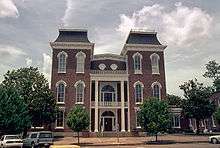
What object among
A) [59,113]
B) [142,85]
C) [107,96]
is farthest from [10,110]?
[142,85]

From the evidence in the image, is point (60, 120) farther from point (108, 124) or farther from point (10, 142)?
point (10, 142)

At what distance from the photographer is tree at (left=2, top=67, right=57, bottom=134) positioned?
38.1m

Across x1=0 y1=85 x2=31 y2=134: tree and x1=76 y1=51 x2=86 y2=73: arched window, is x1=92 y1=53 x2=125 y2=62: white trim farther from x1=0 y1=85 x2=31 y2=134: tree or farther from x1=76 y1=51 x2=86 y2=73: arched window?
x1=0 y1=85 x2=31 y2=134: tree

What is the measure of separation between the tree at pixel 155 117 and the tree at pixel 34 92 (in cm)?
1228

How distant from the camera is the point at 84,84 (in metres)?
45.6

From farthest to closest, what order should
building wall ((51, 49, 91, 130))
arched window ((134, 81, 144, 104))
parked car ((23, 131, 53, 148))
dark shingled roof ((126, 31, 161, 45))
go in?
dark shingled roof ((126, 31, 161, 45)) → arched window ((134, 81, 144, 104)) → building wall ((51, 49, 91, 130)) → parked car ((23, 131, 53, 148))

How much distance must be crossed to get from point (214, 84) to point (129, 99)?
132ft

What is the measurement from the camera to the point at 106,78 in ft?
150

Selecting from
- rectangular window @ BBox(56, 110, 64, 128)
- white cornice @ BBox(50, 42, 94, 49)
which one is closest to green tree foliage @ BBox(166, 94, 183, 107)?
white cornice @ BBox(50, 42, 94, 49)

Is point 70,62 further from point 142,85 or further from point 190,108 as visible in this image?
point 190,108

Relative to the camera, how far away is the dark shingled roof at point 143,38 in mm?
48338

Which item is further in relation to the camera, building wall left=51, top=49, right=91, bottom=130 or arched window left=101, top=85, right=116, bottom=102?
arched window left=101, top=85, right=116, bottom=102

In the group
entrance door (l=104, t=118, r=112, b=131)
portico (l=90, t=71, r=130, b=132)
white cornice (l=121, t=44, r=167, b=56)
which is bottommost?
entrance door (l=104, t=118, r=112, b=131)

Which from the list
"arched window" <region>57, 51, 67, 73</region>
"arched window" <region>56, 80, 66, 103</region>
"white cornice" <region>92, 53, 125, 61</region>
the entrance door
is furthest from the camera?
"white cornice" <region>92, 53, 125, 61</region>
